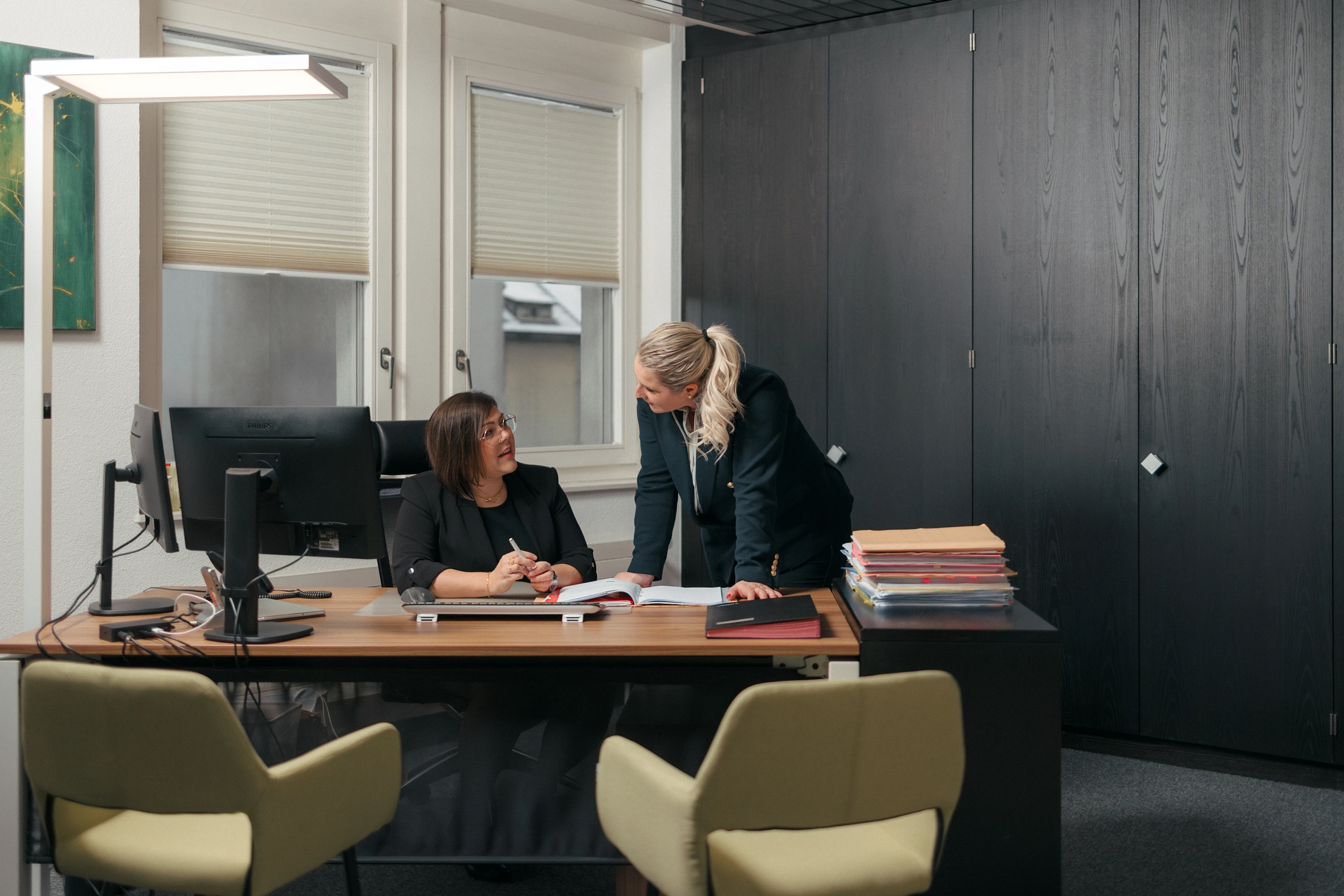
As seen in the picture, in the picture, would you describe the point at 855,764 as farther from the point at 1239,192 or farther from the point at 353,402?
the point at 353,402

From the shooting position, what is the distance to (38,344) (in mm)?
2295

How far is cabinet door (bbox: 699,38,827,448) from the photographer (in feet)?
13.3

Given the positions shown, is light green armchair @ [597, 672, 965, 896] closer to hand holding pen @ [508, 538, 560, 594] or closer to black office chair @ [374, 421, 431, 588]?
hand holding pen @ [508, 538, 560, 594]

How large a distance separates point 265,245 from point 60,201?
0.64m

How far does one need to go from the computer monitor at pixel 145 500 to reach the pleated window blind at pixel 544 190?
1.97 metres

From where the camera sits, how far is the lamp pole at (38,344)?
227 cm

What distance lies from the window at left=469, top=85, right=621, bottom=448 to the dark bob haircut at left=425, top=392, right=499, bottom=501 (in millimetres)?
1581

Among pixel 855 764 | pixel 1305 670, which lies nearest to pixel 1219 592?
pixel 1305 670

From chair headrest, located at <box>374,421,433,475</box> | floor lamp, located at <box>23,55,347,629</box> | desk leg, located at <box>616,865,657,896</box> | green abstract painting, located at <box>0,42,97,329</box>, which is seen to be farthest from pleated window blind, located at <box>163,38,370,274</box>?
desk leg, located at <box>616,865,657,896</box>

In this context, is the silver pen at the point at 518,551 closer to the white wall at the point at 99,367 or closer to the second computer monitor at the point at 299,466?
the second computer monitor at the point at 299,466

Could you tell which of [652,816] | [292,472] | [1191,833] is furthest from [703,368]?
[1191,833]

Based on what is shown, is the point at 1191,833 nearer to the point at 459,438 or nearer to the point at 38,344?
the point at 459,438

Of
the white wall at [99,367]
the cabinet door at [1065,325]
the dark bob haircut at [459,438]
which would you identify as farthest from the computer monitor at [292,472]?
the cabinet door at [1065,325]

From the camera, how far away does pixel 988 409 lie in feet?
12.2
